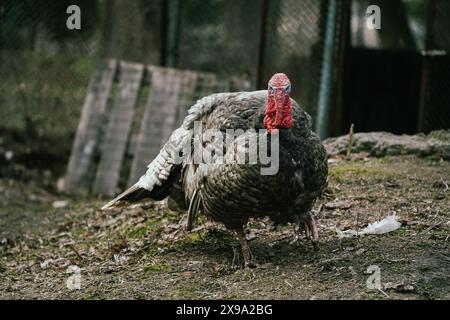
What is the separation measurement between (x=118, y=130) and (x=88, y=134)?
332 mm

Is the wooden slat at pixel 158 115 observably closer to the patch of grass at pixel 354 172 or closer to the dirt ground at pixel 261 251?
the dirt ground at pixel 261 251

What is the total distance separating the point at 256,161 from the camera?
159 inches

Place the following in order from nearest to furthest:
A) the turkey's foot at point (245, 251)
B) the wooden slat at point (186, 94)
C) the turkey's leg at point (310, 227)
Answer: the turkey's foot at point (245, 251) < the turkey's leg at point (310, 227) < the wooden slat at point (186, 94)

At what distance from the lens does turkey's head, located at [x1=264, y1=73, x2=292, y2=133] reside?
13.4ft

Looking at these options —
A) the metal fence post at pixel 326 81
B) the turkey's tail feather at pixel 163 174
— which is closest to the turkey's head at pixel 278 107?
the turkey's tail feather at pixel 163 174

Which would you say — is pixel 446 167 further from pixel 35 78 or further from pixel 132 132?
pixel 35 78

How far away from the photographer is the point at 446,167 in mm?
5922

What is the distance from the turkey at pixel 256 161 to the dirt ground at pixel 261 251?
26 cm

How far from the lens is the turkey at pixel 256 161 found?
13.3 ft

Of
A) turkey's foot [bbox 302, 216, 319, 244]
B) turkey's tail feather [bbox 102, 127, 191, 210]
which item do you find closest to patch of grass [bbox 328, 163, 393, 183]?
turkey's foot [bbox 302, 216, 319, 244]

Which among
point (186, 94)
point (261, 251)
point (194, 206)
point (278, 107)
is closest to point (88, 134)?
point (186, 94)

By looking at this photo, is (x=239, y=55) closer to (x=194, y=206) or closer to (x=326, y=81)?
(x=326, y=81)

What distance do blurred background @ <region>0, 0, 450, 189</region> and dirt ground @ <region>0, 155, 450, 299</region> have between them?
1.44m
